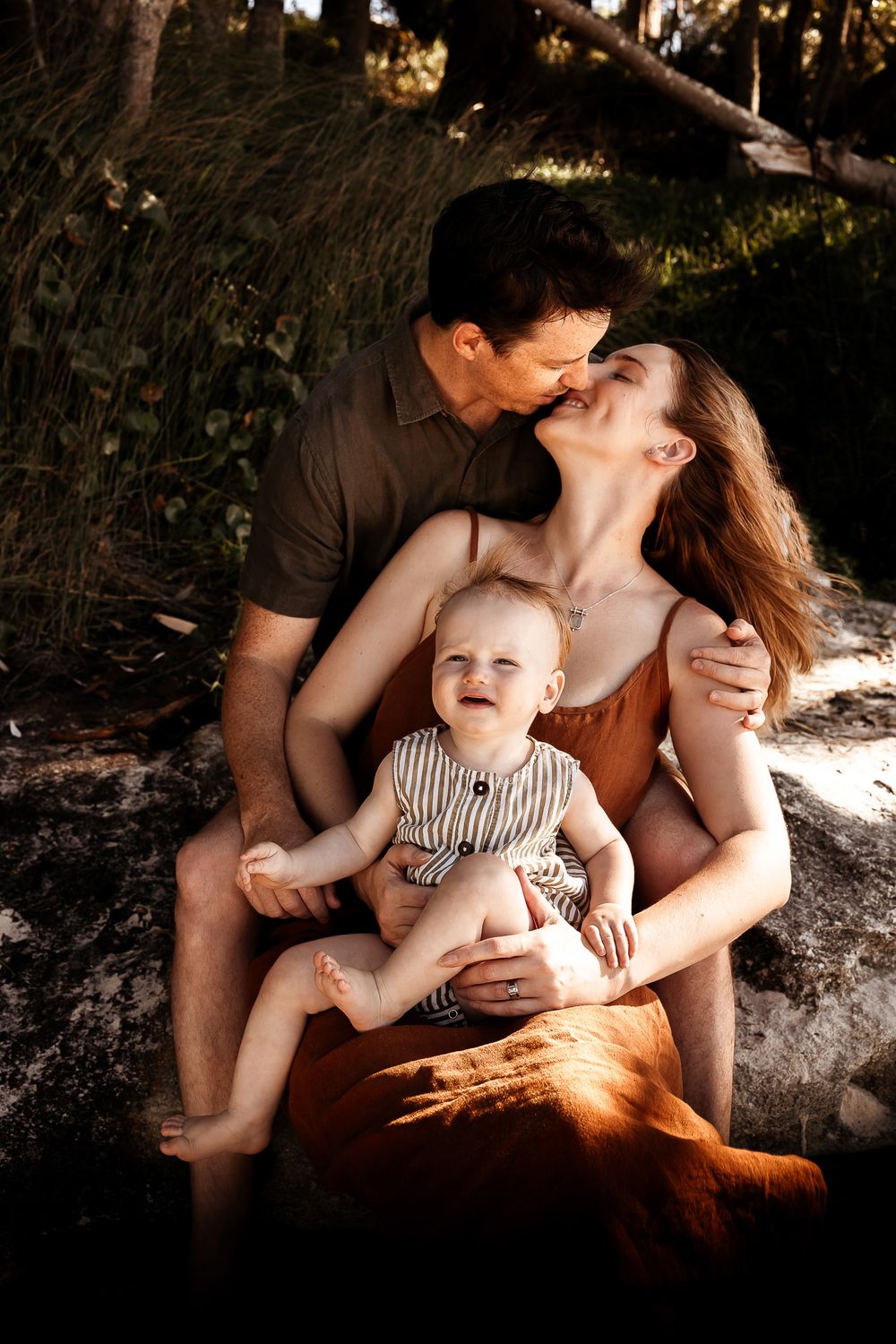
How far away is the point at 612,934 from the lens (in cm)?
221

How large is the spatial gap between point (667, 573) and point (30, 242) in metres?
2.90

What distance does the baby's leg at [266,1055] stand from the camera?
2195 millimetres

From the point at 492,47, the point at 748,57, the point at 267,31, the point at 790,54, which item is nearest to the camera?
the point at 267,31

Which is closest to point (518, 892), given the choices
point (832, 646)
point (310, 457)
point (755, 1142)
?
point (755, 1142)

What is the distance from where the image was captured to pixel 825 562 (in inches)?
216

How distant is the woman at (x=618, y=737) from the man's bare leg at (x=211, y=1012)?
0.28 m

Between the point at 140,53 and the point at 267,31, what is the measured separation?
80.4 inches

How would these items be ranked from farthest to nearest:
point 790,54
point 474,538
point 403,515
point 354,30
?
point 790,54
point 354,30
point 403,515
point 474,538

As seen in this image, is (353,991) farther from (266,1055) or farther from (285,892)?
(285,892)

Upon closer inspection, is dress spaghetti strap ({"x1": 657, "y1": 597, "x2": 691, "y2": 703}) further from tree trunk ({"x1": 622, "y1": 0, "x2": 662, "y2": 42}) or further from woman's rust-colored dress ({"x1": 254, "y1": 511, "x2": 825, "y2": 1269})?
tree trunk ({"x1": 622, "y1": 0, "x2": 662, "y2": 42})

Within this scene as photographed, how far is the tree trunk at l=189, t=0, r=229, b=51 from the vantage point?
6105mm

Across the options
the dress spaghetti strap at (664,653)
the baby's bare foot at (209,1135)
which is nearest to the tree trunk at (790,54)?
the dress spaghetti strap at (664,653)

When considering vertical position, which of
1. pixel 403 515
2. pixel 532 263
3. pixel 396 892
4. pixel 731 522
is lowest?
pixel 396 892

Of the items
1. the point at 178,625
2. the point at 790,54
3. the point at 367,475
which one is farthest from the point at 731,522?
the point at 790,54
